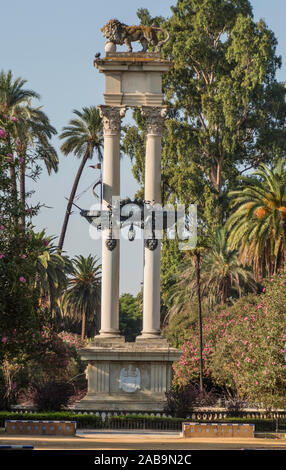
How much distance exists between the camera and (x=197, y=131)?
80812 millimetres

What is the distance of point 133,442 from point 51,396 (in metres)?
12.0

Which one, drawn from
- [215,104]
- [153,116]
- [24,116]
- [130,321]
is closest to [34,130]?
[24,116]

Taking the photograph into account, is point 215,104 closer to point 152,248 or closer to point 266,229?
point 266,229

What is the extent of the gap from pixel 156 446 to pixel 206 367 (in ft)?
101

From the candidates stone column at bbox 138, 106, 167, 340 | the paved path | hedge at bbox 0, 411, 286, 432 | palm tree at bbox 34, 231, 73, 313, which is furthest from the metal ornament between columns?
palm tree at bbox 34, 231, 73, 313

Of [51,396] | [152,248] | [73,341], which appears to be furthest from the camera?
[73,341]

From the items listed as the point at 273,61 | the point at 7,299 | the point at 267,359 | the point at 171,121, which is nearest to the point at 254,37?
the point at 273,61

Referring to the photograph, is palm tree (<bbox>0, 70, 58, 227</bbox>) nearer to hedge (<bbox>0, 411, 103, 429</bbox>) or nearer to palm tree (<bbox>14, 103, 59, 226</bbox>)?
palm tree (<bbox>14, 103, 59, 226</bbox>)

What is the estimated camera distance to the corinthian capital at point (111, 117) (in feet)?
166

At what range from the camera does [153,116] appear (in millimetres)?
50312

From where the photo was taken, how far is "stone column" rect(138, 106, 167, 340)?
4859 centimetres

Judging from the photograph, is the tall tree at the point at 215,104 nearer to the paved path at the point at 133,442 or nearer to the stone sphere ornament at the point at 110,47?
the stone sphere ornament at the point at 110,47

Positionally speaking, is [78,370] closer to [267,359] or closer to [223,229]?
[223,229]

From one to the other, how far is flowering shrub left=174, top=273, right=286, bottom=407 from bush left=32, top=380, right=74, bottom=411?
8.70m
